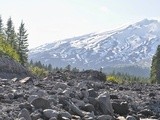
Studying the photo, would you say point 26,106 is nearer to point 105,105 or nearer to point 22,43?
point 105,105

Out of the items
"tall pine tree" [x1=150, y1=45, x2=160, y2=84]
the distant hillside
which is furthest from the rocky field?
"tall pine tree" [x1=150, y1=45, x2=160, y2=84]

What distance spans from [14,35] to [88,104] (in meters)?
92.6

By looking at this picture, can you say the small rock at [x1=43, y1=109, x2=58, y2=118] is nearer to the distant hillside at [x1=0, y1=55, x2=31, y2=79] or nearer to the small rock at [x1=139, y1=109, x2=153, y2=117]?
the small rock at [x1=139, y1=109, x2=153, y2=117]

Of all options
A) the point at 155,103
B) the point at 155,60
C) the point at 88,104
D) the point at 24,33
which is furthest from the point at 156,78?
the point at 88,104

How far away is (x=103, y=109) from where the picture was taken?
14.2 m

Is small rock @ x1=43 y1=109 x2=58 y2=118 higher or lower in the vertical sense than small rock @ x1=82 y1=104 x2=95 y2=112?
higher

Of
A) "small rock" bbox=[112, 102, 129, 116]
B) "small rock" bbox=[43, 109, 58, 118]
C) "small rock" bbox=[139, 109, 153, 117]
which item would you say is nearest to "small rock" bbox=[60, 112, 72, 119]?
"small rock" bbox=[43, 109, 58, 118]

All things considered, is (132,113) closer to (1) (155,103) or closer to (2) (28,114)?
(1) (155,103)

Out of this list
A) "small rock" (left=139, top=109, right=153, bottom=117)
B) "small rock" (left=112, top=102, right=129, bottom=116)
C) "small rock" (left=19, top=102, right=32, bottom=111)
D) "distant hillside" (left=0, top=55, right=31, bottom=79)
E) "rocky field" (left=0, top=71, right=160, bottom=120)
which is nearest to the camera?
"rocky field" (left=0, top=71, right=160, bottom=120)

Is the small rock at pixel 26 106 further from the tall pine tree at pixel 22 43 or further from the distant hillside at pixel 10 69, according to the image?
the tall pine tree at pixel 22 43

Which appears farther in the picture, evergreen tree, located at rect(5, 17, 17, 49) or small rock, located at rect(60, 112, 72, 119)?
evergreen tree, located at rect(5, 17, 17, 49)

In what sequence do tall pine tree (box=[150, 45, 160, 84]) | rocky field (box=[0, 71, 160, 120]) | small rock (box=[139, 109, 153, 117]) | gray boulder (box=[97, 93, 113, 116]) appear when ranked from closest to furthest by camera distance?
rocky field (box=[0, 71, 160, 120]) → gray boulder (box=[97, 93, 113, 116]) → small rock (box=[139, 109, 153, 117]) → tall pine tree (box=[150, 45, 160, 84])

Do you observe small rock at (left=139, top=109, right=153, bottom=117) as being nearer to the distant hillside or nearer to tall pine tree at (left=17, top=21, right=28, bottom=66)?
the distant hillside

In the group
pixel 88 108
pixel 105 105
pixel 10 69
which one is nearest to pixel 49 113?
pixel 88 108
